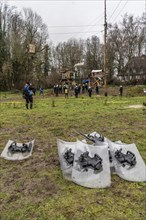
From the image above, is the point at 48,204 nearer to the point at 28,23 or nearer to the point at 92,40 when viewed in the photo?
the point at 28,23

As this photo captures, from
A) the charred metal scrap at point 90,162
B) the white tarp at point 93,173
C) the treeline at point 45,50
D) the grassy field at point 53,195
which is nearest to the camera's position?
the grassy field at point 53,195

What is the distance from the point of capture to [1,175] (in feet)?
17.1

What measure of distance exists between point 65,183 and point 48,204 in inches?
29.3

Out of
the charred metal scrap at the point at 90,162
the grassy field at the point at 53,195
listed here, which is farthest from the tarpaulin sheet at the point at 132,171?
the charred metal scrap at the point at 90,162

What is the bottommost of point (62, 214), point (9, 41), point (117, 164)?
point (62, 214)

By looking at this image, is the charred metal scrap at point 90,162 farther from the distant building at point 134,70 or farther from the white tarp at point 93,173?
the distant building at point 134,70

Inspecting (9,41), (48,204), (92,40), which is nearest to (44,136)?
(48,204)

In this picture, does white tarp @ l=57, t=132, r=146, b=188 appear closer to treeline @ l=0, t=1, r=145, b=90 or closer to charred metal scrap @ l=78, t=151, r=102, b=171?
charred metal scrap @ l=78, t=151, r=102, b=171

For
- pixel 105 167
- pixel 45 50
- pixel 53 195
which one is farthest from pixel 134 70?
pixel 53 195

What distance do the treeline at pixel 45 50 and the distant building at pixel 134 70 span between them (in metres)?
1.19

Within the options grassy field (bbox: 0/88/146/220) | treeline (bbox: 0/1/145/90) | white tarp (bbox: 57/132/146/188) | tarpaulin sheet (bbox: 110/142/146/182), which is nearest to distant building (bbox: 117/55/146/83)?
treeline (bbox: 0/1/145/90)

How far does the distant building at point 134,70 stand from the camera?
4713 centimetres

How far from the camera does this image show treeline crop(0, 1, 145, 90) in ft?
143

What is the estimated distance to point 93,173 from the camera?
4.83 meters
